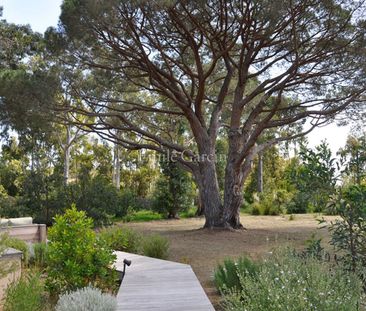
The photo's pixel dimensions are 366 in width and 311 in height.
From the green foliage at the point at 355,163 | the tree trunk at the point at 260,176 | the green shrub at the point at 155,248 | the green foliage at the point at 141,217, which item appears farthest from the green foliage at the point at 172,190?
the green foliage at the point at 355,163

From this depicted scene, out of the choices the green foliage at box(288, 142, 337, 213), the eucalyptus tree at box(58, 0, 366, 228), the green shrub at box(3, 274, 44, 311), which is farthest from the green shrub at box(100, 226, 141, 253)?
the eucalyptus tree at box(58, 0, 366, 228)

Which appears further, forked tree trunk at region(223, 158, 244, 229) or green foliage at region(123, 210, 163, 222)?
green foliage at region(123, 210, 163, 222)

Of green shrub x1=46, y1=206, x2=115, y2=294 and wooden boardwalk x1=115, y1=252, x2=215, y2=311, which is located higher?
green shrub x1=46, y1=206, x2=115, y2=294

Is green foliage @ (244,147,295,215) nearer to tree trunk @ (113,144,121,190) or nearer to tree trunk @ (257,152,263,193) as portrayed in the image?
tree trunk @ (257,152,263,193)

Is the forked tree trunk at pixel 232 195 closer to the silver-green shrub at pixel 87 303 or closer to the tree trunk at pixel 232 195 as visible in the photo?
the tree trunk at pixel 232 195

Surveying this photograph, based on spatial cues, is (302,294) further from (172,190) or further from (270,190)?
(270,190)

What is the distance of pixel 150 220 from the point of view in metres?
17.4

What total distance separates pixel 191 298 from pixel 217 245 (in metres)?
5.67

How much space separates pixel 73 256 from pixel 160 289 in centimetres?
112

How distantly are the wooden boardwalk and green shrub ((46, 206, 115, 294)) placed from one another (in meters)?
0.39

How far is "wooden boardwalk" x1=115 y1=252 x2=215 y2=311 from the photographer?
3996mm

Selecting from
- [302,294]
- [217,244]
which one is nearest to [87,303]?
[302,294]

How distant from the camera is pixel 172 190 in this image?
1759 cm

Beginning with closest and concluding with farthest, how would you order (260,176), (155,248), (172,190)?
(155,248)
(172,190)
(260,176)
